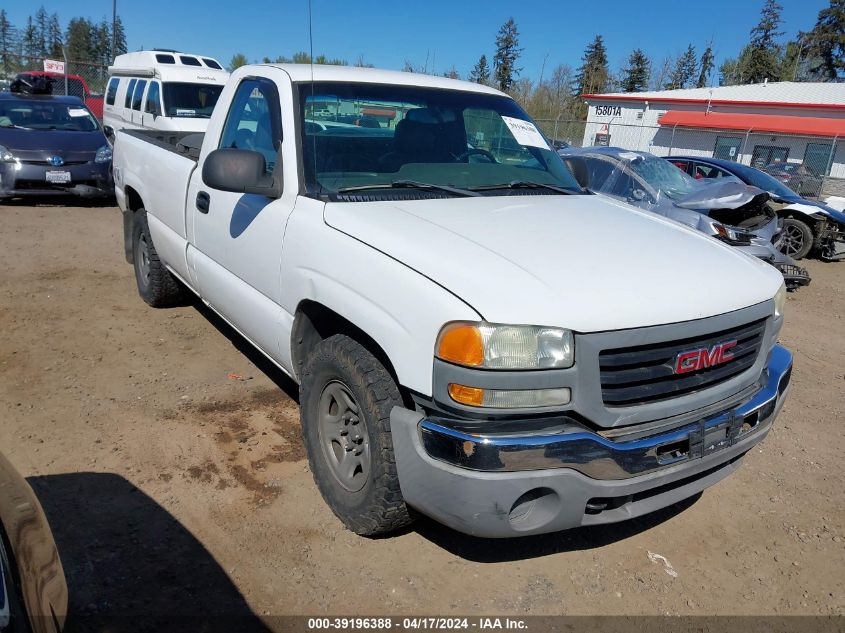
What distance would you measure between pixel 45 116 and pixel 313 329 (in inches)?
407

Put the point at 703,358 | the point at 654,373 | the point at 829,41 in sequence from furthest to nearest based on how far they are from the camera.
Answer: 1. the point at 829,41
2. the point at 703,358
3. the point at 654,373

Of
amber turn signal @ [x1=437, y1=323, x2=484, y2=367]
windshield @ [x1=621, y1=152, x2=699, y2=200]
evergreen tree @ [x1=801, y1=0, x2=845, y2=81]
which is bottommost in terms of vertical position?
windshield @ [x1=621, y1=152, x2=699, y2=200]

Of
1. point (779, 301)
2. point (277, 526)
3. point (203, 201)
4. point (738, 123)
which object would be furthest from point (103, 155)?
point (738, 123)

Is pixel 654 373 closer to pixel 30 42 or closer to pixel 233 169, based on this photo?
pixel 233 169

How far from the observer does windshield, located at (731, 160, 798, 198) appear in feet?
36.7

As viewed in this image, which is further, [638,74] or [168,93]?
[638,74]

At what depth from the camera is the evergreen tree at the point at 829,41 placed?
55906mm

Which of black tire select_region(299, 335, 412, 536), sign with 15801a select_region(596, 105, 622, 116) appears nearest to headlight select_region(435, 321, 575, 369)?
black tire select_region(299, 335, 412, 536)

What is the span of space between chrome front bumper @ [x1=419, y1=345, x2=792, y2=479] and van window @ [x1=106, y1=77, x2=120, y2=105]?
657 inches

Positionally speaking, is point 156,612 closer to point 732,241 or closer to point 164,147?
point 164,147

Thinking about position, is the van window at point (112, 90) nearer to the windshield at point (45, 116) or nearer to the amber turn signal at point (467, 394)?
the windshield at point (45, 116)

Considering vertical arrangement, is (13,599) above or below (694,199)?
above

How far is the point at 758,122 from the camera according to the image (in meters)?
30.0

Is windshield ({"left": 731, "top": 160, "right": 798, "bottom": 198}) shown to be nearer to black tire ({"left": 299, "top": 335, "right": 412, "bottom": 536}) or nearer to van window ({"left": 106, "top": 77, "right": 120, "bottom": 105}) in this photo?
black tire ({"left": 299, "top": 335, "right": 412, "bottom": 536})
